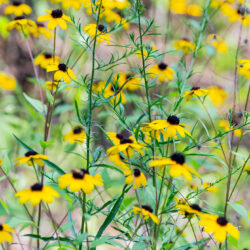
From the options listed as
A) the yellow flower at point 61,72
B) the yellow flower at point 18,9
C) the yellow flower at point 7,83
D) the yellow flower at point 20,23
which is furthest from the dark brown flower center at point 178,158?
the yellow flower at point 7,83

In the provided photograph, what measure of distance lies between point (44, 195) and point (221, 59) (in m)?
2.23

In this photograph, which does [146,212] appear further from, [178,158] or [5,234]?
[5,234]

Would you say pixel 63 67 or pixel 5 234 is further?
pixel 63 67

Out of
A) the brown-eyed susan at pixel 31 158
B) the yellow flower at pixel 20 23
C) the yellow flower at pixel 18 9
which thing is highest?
the yellow flower at pixel 18 9

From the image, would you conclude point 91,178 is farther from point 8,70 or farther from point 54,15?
point 8,70

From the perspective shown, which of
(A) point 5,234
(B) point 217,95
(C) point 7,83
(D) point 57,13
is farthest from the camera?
(C) point 7,83

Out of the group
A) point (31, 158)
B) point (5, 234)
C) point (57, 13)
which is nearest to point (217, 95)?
point (57, 13)

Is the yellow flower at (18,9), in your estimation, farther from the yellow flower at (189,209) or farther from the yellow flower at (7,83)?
the yellow flower at (189,209)

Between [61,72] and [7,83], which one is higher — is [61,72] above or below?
above

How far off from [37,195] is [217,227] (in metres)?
0.39

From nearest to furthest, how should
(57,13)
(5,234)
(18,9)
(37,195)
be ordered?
(37,195), (5,234), (57,13), (18,9)

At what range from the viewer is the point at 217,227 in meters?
0.81

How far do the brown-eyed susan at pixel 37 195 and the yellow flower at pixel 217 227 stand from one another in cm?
33

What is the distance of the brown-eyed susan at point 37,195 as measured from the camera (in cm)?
76
